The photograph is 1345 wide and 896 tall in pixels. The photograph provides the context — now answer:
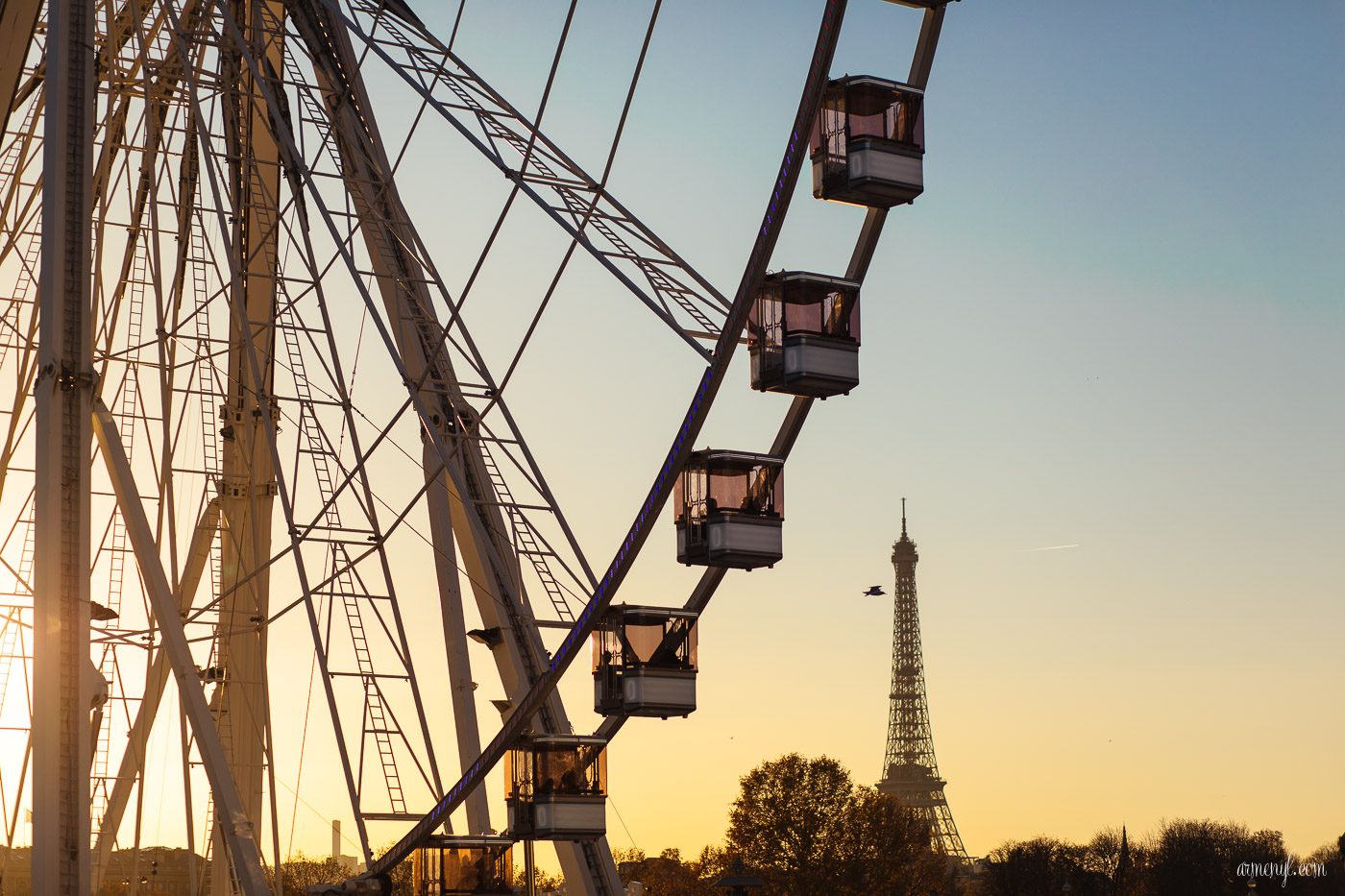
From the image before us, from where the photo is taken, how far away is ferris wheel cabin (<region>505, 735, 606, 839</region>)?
1744 centimetres

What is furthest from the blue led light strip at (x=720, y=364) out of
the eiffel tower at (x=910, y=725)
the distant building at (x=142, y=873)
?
the eiffel tower at (x=910, y=725)

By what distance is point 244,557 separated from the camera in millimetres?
29188

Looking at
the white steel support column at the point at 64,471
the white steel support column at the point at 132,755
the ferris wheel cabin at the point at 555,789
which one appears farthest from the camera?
the white steel support column at the point at 132,755

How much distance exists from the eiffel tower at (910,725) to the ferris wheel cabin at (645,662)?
449 feet

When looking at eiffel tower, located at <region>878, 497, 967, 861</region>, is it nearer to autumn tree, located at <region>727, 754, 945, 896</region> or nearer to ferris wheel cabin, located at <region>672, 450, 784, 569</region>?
autumn tree, located at <region>727, 754, 945, 896</region>

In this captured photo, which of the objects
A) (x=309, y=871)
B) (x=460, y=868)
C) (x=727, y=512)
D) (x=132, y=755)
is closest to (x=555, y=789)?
(x=460, y=868)

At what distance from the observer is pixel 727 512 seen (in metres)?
16.8

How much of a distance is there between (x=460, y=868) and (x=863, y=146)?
27.2 feet

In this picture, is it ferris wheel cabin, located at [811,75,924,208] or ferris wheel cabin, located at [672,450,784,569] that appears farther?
ferris wheel cabin, located at [672,450,784,569]

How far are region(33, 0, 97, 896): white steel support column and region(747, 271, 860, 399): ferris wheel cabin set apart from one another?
732 cm

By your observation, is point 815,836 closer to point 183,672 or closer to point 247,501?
point 247,501

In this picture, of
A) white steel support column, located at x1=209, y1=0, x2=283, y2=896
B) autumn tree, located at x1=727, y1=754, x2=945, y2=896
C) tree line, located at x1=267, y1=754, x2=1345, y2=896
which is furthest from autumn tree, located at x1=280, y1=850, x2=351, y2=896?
white steel support column, located at x1=209, y1=0, x2=283, y2=896

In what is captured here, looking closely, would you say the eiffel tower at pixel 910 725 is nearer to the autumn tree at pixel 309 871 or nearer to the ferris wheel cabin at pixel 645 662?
the autumn tree at pixel 309 871

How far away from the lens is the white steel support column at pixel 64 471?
17609 mm
